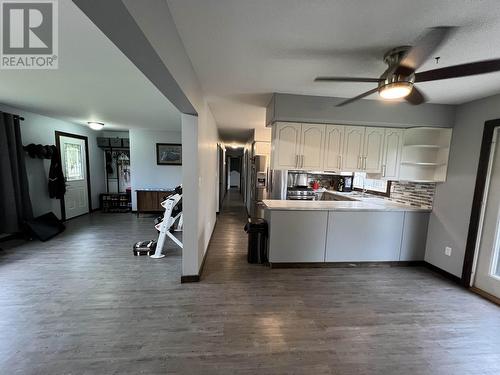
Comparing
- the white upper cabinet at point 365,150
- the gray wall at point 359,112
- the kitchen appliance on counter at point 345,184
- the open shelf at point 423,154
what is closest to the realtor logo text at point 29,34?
the gray wall at point 359,112

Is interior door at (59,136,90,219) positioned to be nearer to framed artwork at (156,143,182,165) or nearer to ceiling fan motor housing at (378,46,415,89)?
framed artwork at (156,143,182,165)

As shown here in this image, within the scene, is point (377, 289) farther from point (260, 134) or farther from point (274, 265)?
point (260, 134)

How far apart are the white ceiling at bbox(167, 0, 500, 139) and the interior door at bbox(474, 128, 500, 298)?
2.80 feet

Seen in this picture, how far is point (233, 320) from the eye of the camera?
206cm

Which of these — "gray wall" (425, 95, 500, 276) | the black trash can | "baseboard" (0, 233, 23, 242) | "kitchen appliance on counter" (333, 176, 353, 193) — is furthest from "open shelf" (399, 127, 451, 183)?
"baseboard" (0, 233, 23, 242)

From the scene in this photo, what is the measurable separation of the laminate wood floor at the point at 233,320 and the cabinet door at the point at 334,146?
61.4 inches

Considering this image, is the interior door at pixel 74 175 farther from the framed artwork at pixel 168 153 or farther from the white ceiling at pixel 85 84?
the framed artwork at pixel 168 153

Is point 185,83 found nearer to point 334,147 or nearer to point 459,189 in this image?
point 334,147

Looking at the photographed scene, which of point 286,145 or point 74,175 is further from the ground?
point 286,145

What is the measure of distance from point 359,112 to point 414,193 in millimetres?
1806

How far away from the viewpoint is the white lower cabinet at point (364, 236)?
3180mm

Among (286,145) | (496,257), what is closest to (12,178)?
(286,145)

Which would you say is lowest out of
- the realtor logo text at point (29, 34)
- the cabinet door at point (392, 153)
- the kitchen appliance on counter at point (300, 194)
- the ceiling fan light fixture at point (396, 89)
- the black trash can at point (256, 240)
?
the black trash can at point (256, 240)

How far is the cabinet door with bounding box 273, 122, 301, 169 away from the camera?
299 centimetres
